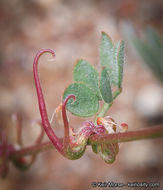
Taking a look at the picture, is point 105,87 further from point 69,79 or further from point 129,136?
point 69,79

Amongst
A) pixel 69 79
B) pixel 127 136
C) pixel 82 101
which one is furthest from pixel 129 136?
pixel 69 79

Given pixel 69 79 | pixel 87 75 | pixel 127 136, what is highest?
pixel 69 79

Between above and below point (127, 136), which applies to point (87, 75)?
above

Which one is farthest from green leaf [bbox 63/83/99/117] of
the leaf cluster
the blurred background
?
the blurred background

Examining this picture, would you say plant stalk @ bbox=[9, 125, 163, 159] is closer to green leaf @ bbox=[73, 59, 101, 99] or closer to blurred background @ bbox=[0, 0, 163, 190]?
green leaf @ bbox=[73, 59, 101, 99]

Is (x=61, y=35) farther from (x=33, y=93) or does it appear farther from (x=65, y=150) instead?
(x=65, y=150)

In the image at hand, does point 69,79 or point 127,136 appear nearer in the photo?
point 127,136

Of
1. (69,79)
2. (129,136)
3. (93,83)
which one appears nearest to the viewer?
(129,136)
